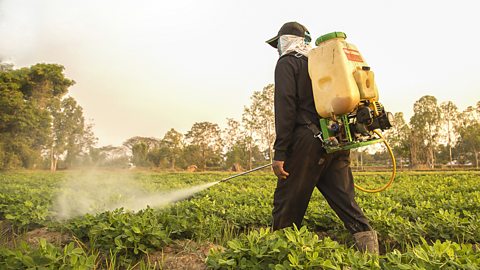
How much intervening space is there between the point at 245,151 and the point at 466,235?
126 feet

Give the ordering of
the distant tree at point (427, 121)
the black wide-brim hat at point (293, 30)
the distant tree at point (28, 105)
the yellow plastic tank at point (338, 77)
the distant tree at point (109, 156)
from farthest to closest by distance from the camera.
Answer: the distant tree at point (427, 121)
the distant tree at point (28, 105)
the distant tree at point (109, 156)
the black wide-brim hat at point (293, 30)
the yellow plastic tank at point (338, 77)

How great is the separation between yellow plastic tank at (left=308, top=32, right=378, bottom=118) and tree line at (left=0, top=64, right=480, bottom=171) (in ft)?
1.44

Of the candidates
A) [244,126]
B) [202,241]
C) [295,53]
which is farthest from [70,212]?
[244,126]

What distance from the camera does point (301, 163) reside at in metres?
2.74

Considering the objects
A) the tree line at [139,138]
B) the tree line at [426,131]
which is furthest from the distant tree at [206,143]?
the tree line at [426,131]

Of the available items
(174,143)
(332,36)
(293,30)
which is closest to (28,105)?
(293,30)

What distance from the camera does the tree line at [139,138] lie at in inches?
286

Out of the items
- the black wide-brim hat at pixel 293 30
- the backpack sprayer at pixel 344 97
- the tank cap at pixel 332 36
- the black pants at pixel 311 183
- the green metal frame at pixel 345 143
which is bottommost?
the black pants at pixel 311 183

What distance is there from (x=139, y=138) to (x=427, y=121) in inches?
1759

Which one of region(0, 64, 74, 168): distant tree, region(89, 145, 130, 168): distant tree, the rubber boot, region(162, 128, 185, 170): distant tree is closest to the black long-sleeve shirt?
the rubber boot

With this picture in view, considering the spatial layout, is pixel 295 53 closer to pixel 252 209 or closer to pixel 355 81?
pixel 355 81

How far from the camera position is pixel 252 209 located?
4512mm

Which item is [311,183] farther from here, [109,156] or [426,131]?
[426,131]

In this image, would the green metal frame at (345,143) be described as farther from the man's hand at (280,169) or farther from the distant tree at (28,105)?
the distant tree at (28,105)
